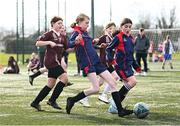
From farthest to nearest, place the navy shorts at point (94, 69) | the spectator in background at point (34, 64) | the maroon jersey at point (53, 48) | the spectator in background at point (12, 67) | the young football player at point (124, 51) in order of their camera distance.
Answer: the spectator in background at point (34, 64) < the spectator in background at point (12, 67) < the maroon jersey at point (53, 48) < the young football player at point (124, 51) < the navy shorts at point (94, 69)

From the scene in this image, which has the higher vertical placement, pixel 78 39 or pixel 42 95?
pixel 78 39

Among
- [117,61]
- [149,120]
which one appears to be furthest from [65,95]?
[149,120]

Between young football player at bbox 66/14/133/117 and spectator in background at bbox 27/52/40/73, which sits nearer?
young football player at bbox 66/14/133/117

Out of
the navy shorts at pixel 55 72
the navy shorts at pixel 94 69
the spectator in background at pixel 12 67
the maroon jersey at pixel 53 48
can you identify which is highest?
the maroon jersey at pixel 53 48

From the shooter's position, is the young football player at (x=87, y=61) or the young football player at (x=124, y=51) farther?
the young football player at (x=124, y=51)

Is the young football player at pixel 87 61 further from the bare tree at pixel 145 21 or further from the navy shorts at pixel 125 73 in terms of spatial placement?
the bare tree at pixel 145 21

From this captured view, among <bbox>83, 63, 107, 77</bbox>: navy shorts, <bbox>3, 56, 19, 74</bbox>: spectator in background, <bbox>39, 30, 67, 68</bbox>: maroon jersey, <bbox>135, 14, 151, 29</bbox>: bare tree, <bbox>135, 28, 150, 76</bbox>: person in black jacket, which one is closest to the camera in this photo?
<bbox>83, 63, 107, 77</bbox>: navy shorts

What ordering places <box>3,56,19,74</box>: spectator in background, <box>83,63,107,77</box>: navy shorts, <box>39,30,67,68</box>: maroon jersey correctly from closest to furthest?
<box>83,63,107,77</box>: navy shorts → <box>39,30,67,68</box>: maroon jersey → <box>3,56,19,74</box>: spectator in background

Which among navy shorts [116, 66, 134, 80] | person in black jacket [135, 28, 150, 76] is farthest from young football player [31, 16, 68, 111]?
person in black jacket [135, 28, 150, 76]

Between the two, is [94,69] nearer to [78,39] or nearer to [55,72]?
[78,39]

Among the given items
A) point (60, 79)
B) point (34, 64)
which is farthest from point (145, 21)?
point (60, 79)

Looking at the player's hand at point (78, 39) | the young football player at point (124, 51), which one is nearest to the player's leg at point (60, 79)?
the player's hand at point (78, 39)

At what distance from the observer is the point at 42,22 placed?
141ft

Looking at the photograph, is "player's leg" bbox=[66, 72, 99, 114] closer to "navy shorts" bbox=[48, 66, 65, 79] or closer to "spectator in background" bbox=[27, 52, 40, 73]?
"navy shorts" bbox=[48, 66, 65, 79]
